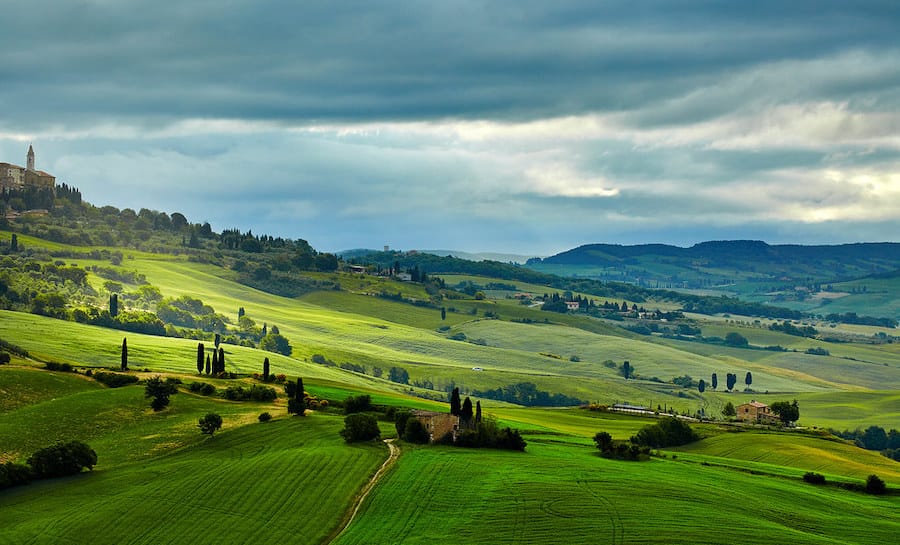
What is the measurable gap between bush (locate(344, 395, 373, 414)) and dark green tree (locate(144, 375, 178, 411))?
22181 millimetres

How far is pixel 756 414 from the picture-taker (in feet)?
588

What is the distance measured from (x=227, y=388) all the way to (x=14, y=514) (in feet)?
174

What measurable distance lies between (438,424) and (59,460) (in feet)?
129

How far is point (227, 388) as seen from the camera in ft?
467

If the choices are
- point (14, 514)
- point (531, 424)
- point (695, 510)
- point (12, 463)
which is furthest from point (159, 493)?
point (531, 424)

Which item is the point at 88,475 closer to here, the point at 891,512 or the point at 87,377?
the point at 87,377

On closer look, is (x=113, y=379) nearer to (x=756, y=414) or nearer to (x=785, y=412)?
(x=756, y=414)

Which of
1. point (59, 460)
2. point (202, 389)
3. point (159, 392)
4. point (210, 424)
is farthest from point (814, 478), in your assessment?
point (202, 389)

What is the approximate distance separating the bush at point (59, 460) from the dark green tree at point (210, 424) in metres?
14.7

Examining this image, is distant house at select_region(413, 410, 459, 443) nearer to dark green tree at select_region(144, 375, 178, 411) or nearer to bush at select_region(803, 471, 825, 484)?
dark green tree at select_region(144, 375, 178, 411)

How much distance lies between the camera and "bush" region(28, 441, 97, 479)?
101312 mm

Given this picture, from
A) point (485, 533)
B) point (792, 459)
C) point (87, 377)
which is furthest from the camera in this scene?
point (87, 377)

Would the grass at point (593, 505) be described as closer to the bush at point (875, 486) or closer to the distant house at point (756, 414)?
the bush at point (875, 486)

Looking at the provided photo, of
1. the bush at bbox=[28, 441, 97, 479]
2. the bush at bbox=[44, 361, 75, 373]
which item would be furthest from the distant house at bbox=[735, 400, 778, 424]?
the bush at bbox=[28, 441, 97, 479]
